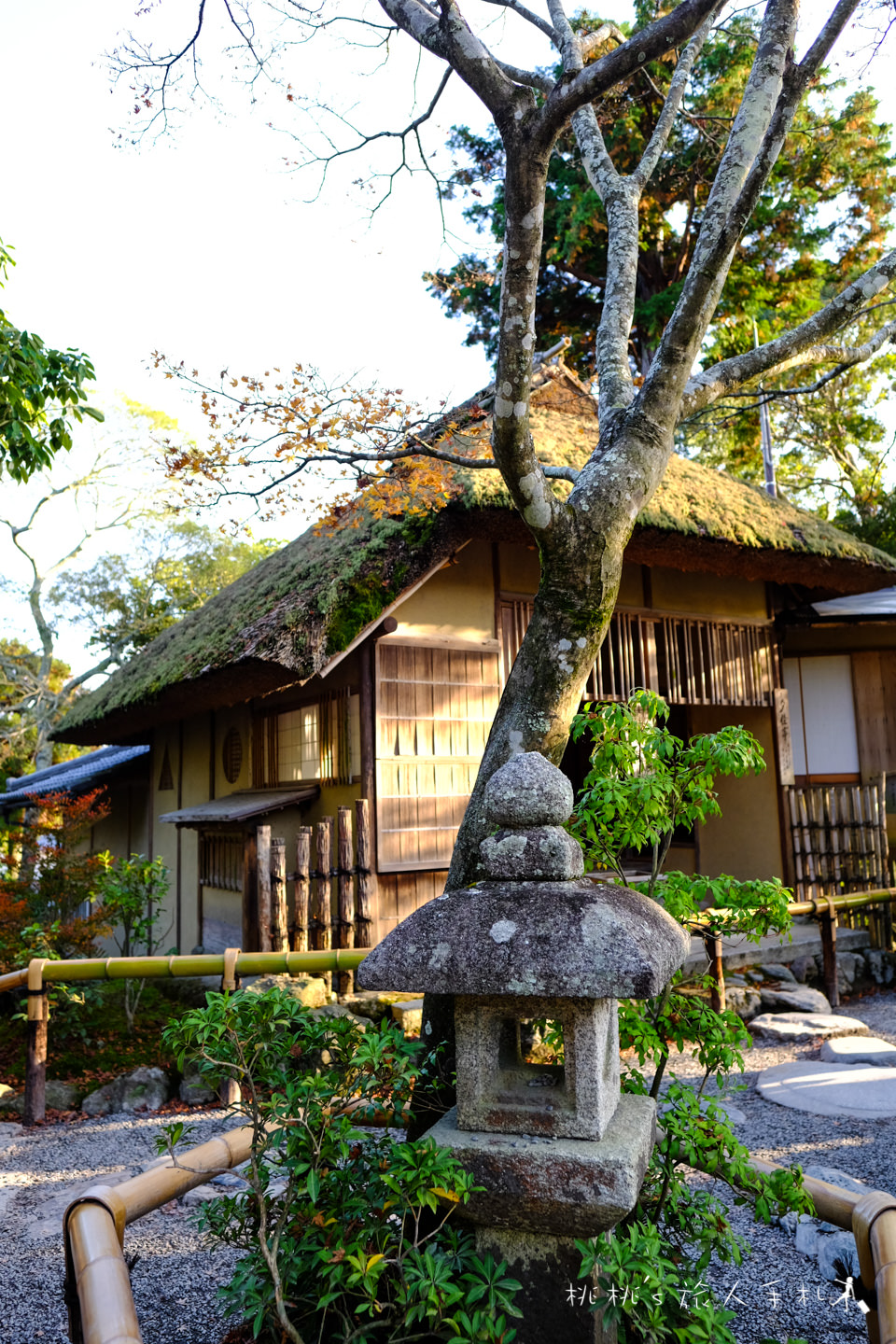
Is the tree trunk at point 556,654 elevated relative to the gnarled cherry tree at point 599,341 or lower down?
lower down

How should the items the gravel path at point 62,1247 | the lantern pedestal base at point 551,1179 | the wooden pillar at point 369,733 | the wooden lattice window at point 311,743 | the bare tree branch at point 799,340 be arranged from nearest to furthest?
Result: the lantern pedestal base at point 551,1179, the gravel path at point 62,1247, the bare tree branch at point 799,340, the wooden pillar at point 369,733, the wooden lattice window at point 311,743

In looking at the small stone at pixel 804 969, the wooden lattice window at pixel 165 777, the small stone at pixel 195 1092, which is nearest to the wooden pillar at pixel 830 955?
the small stone at pixel 804 969

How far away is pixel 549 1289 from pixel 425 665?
541 cm

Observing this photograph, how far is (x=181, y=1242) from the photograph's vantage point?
3637 millimetres

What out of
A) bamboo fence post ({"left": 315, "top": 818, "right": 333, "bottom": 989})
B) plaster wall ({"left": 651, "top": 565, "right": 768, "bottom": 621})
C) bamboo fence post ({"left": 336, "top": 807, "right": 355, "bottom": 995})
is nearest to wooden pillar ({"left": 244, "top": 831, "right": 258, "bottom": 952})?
bamboo fence post ({"left": 315, "top": 818, "right": 333, "bottom": 989})

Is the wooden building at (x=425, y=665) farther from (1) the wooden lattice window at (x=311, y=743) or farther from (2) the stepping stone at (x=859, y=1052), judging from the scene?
(2) the stepping stone at (x=859, y=1052)

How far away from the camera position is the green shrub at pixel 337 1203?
2.02 m

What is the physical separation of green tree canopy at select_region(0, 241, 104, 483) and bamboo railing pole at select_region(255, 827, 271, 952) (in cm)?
274

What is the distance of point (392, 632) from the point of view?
7129 millimetres

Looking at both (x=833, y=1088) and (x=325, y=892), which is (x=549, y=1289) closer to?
Result: (x=833, y=1088)

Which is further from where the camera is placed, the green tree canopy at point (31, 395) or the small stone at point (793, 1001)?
the small stone at point (793, 1001)

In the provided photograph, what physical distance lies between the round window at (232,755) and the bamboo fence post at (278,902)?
334 cm

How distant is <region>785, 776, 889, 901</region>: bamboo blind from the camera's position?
8797 mm

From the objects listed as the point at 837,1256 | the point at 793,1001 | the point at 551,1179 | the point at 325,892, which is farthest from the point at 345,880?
the point at 551,1179
